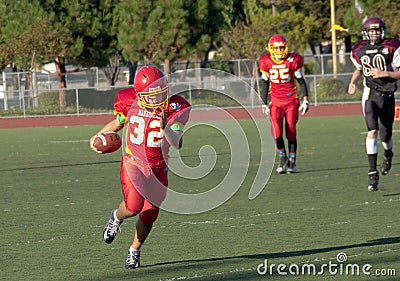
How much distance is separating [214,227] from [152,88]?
2.42m

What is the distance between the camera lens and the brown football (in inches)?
291

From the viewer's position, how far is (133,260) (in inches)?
281

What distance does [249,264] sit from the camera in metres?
7.14

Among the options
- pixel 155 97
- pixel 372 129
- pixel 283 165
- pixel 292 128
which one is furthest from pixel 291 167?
pixel 155 97

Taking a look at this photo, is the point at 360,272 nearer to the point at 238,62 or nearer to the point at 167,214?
the point at 167,214

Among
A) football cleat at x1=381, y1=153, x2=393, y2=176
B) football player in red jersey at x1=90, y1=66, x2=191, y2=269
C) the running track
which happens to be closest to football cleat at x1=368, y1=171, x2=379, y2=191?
football cleat at x1=381, y1=153, x2=393, y2=176

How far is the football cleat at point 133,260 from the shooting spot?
7.13 meters

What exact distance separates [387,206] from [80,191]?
4267 mm

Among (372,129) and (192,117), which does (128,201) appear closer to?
(372,129)

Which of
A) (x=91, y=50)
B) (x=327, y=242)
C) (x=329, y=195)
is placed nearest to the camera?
(x=327, y=242)

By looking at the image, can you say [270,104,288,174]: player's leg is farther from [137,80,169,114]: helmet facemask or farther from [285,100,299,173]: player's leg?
[137,80,169,114]: helmet facemask

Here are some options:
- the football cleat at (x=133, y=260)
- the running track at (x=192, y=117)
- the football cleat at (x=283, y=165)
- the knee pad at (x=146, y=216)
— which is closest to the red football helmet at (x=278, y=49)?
the football cleat at (x=283, y=165)

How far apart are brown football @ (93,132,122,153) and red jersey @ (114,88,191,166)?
0.31 feet

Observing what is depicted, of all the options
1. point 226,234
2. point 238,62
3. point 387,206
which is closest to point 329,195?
point 387,206
